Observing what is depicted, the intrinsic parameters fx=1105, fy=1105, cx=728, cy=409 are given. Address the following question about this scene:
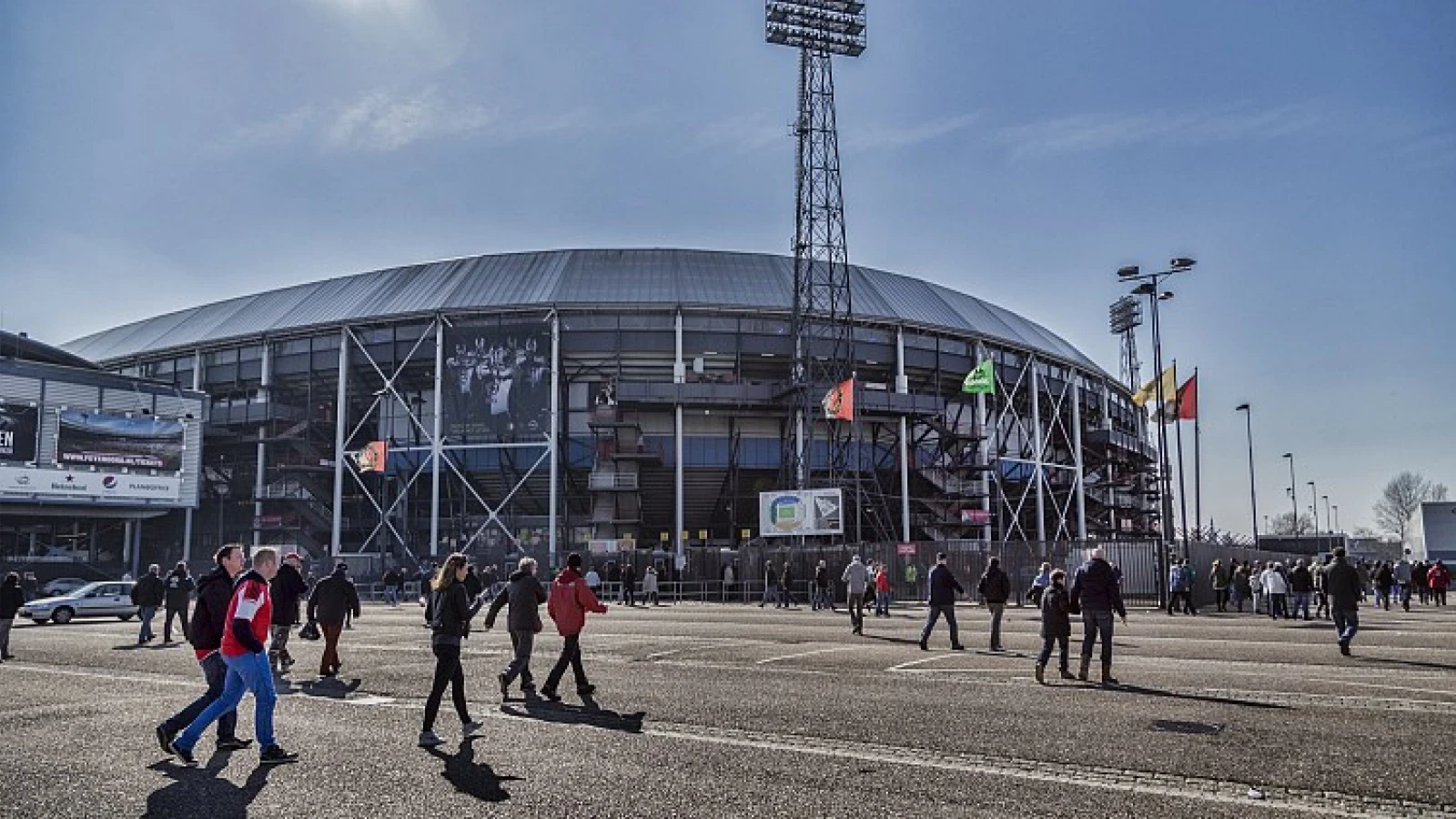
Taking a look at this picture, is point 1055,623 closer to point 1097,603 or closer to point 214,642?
point 1097,603

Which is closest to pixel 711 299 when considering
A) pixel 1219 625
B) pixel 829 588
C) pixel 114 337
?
pixel 829 588

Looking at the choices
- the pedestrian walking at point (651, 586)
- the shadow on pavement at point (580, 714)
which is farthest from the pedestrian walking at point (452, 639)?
the pedestrian walking at point (651, 586)

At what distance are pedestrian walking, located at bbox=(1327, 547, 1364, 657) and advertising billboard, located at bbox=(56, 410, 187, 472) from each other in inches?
2129

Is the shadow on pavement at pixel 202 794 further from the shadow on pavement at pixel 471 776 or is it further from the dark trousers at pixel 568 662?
the dark trousers at pixel 568 662

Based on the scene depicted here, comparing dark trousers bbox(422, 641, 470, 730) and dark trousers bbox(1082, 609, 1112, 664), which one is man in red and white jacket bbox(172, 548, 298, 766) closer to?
dark trousers bbox(422, 641, 470, 730)

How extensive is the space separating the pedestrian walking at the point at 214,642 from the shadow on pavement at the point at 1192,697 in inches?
354

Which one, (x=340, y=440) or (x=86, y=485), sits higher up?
(x=340, y=440)

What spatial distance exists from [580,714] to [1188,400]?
120 feet

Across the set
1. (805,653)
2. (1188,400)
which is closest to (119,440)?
(805,653)

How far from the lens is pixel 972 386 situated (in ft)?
174

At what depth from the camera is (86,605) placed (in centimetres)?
3019

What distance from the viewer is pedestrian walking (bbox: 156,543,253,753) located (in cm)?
861

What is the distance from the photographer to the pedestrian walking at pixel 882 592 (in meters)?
26.1

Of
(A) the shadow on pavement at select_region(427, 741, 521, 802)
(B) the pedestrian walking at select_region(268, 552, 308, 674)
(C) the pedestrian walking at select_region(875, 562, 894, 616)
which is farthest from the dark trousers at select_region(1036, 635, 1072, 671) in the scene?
(C) the pedestrian walking at select_region(875, 562, 894, 616)
